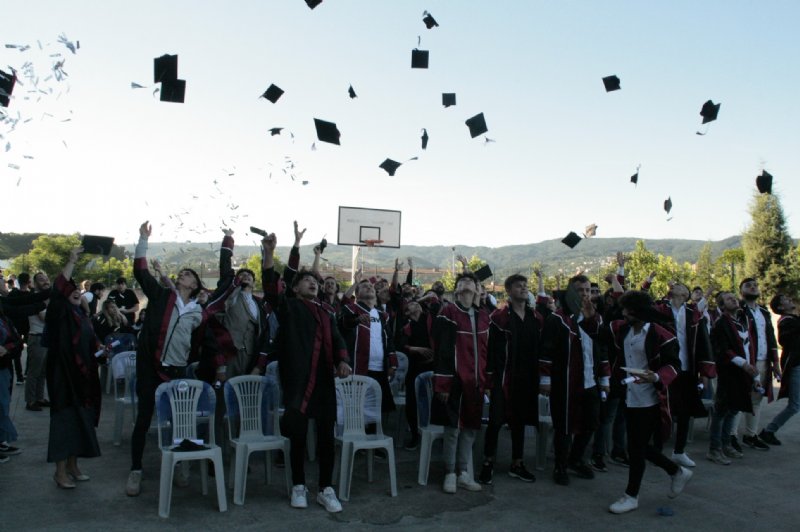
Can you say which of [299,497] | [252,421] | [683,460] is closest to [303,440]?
[299,497]

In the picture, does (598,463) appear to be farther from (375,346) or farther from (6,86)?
(6,86)

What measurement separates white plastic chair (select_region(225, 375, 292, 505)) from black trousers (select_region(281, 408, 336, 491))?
314 millimetres

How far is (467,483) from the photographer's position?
574cm

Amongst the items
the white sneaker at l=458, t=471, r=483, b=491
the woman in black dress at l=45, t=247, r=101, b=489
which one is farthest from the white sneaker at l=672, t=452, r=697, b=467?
the woman in black dress at l=45, t=247, r=101, b=489

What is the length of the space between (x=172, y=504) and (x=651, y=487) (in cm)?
420

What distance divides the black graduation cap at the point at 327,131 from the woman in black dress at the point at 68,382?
13.3ft

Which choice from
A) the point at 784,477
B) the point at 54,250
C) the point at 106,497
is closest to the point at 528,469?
the point at 784,477

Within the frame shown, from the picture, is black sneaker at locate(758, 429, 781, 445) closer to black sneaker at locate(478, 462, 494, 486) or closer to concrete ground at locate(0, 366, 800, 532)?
concrete ground at locate(0, 366, 800, 532)

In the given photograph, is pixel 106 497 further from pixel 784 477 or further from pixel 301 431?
pixel 784 477

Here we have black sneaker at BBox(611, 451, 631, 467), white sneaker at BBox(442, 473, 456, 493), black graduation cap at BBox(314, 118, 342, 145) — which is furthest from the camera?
black graduation cap at BBox(314, 118, 342, 145)

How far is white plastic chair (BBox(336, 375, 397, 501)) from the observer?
544 cm

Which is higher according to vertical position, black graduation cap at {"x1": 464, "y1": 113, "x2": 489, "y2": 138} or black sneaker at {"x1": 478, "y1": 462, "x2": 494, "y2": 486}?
black graduation cap at {"x1": 464, "y1": 113, "x2": 489, "y2": 138}

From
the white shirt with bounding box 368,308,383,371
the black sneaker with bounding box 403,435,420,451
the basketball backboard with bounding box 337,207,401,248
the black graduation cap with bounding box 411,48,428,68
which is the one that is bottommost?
the black sneaker with bounding box 403,435,420,451

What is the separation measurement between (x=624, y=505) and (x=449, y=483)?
4.78 feet
